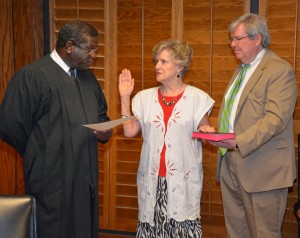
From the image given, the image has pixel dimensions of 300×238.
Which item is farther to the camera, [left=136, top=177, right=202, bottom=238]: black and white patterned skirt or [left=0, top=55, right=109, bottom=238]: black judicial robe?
[left=136, top=177, right=202, bottom=238]: black and white patterned skirt

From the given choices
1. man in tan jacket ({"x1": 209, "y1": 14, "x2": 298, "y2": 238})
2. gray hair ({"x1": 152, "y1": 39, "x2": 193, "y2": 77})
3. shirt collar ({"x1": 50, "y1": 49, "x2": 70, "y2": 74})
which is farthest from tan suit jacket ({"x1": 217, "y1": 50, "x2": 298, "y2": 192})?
shirt collar ({"x1": 50, "y1": 49, "x2": 70, "y2": 74})

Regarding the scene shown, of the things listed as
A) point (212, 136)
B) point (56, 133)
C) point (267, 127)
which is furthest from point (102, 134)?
point (267, 127)

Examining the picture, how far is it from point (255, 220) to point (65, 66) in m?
1.45

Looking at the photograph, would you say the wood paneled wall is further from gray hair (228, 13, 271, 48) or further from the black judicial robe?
the black judicial robe

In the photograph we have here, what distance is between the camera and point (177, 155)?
8.78 ft

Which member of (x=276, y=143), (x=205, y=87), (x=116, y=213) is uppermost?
(x=205, y=87)

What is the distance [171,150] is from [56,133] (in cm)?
71

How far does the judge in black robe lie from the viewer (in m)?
2.32

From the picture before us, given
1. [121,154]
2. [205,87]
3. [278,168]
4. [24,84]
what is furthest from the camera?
[121,154]

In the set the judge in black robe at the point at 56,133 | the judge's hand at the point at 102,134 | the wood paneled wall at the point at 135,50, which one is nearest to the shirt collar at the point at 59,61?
the judge in black robe at the point at 56,133

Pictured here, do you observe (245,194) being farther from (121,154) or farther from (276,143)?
(121,154)

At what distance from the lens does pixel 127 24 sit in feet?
11.9

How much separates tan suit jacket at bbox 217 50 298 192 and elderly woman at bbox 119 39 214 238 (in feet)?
0.84

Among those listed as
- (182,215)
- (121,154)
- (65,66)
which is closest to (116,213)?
(121,154)
